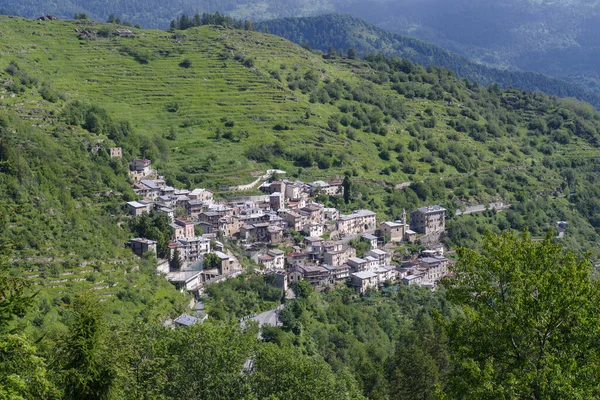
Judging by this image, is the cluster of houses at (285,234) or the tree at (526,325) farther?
the cluster of houses at (285,234)

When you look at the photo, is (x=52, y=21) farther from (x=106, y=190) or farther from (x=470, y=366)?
(x=470, y=366)

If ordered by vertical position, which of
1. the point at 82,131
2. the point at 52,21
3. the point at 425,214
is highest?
the point at 52,21

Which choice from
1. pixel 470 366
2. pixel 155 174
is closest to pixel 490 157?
pixel 155 174

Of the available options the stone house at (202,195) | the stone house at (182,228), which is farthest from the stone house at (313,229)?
the stone house at (182,228)

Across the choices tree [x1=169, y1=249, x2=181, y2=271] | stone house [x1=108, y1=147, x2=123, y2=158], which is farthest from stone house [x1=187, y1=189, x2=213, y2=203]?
tree [x1=169, y1=249, x2=181, y2=271]

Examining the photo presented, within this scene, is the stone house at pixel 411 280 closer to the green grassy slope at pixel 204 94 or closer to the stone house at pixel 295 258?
the stone house at pixel 295 258
